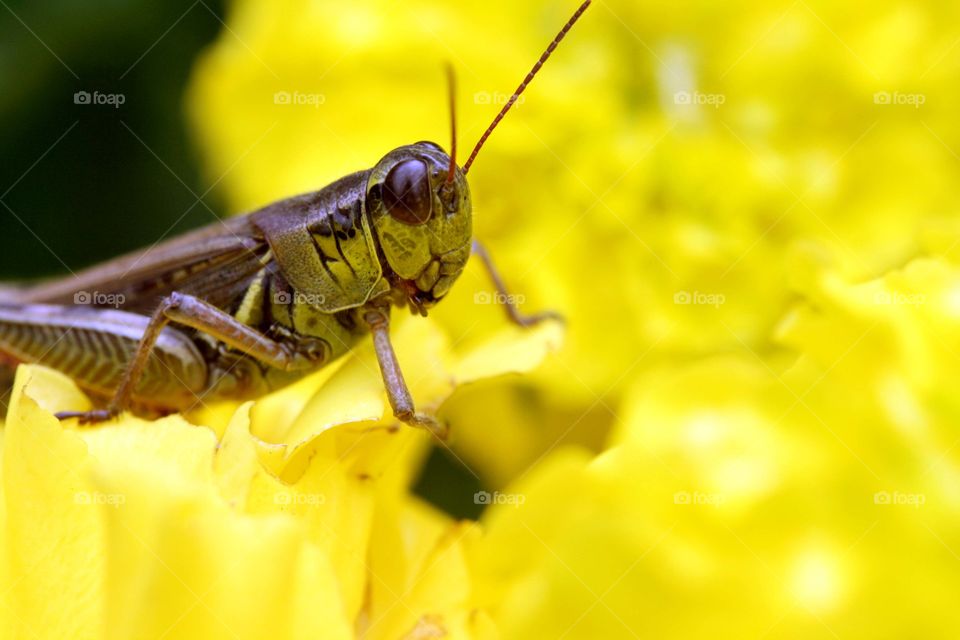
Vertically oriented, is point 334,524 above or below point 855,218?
below

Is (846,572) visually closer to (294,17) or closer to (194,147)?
(294,17)

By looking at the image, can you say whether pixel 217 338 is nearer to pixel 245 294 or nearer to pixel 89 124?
pixel 245 294

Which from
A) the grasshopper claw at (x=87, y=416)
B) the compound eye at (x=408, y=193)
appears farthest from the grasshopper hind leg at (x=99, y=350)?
the compound eye at (x=408, y=193)

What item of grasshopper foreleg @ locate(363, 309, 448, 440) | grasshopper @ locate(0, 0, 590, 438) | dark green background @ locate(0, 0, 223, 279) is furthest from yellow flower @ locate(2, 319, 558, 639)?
dark green background @ locate(0, 0, 223, 279)

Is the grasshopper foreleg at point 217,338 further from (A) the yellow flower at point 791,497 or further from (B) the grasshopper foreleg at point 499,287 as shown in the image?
(A) the yellow flower at point 791,497

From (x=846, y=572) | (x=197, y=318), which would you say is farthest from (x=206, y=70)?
(x=846, y=572)

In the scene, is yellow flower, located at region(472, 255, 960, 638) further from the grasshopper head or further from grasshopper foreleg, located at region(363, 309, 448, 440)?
the grasshopper head

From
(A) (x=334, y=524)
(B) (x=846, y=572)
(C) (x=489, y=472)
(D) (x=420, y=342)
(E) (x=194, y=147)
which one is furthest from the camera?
(E) (x=194, y=147)

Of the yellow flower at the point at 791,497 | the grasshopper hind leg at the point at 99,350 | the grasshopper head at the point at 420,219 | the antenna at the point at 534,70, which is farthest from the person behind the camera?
the grasshopper hind leg at the point at 99,350
